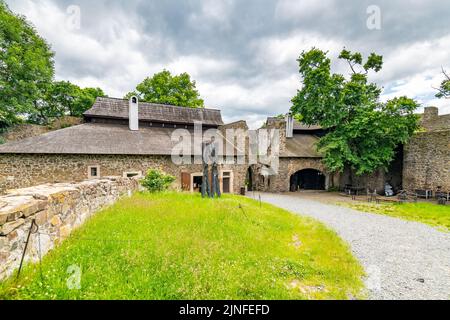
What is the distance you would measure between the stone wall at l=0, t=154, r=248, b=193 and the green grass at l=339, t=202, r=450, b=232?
48.1 feet

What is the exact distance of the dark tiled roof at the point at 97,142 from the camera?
42.4ft

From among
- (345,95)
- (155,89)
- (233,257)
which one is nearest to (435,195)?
(345,95)

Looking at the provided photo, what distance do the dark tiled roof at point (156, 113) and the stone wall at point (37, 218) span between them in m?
14.6

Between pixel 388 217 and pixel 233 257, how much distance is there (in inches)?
398

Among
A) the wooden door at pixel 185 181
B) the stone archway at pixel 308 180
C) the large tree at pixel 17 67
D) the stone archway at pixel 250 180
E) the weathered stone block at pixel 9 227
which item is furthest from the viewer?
the stone archway at pixel 308 180

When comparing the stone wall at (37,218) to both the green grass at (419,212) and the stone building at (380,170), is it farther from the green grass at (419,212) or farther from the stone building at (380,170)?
the stone building at (380,170)

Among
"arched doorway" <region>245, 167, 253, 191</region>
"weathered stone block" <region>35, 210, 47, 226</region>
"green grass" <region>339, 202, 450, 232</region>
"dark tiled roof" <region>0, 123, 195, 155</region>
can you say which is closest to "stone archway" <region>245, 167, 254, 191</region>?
"arched doorway" <region>245, 167, 253, 191</region>

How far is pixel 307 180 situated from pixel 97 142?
2130 centimetres

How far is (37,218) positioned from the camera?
3594mm

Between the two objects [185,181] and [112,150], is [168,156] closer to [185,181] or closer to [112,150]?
[185,181]

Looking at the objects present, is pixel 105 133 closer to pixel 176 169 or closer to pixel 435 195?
pixel 176 169

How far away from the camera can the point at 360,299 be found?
379 centimetres

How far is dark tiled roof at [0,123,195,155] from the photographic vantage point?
12930 mm

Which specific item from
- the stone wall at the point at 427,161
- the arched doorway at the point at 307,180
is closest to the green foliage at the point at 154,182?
the arched doorway at the point at 307,180
